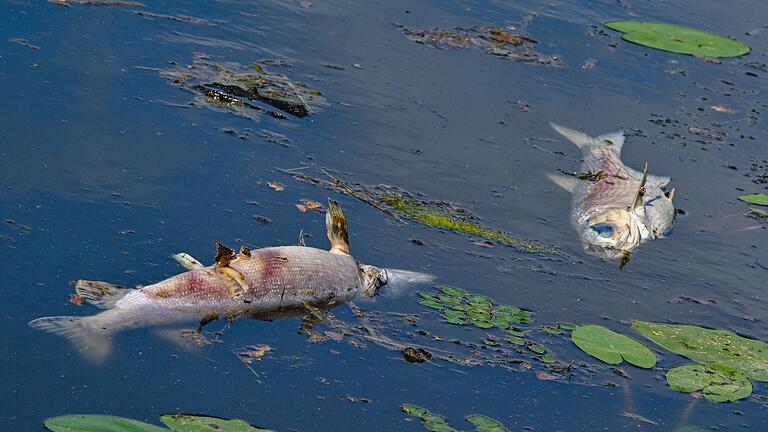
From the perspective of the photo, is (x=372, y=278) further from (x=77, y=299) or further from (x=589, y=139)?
(x=589, y=139)

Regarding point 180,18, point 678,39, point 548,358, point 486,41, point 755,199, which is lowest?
point 548,358

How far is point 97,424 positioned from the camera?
4324 mm

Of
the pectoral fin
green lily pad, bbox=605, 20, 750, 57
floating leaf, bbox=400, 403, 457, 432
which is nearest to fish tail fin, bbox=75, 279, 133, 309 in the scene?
the pectoral fin

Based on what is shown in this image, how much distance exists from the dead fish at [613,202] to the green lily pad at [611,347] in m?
1.38

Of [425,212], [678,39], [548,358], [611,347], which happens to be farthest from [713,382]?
[678,39]

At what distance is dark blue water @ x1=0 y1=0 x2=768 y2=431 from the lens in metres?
5.20

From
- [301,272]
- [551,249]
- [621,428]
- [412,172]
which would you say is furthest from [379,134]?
[621,428]

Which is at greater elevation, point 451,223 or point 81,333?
point 451,223

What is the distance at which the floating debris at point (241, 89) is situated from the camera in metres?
8.16

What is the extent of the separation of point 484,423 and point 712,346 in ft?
5.69

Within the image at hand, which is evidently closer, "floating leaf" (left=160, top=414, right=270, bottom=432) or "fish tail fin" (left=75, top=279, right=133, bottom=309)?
"floating leaf" (left=160, top=414, right=270, bottom=432)

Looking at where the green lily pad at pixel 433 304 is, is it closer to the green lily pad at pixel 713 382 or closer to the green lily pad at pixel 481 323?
the green lily pad at pixel 481 323

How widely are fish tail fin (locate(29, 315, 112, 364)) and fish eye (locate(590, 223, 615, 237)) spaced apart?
3.68m

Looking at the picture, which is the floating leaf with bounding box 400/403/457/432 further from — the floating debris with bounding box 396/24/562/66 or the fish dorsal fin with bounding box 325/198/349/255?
the floating debris with bounding box 396/24/562/66
